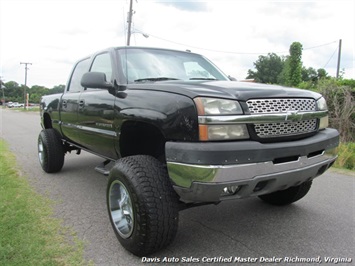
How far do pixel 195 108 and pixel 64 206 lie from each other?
2492 mm

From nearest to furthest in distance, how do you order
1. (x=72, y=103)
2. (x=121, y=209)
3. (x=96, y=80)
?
(x=121, y=209) → (x=96, y=80) → (x=72, y=103)

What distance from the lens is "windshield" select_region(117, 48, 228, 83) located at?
3539mm

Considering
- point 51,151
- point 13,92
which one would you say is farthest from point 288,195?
point 13,92

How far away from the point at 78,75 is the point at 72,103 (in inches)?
27.1

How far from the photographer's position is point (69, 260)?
8.89 feet

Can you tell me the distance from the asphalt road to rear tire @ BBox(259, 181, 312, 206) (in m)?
0.09

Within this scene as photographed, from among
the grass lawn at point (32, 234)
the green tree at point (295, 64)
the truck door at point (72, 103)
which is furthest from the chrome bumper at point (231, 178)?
the green tree at point (295, 64)

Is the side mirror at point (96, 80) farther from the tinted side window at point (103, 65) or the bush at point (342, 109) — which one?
the bush at point (342, 109)

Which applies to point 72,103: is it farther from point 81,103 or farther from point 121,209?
point 121,209

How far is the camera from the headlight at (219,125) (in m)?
2.37

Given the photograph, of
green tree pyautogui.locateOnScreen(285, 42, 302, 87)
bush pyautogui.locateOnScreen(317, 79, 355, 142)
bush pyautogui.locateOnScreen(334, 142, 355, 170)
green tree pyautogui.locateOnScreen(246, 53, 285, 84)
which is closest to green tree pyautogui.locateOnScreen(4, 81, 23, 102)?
green tree pyautogui.locateOnScreen(246, 53, 285, 84)

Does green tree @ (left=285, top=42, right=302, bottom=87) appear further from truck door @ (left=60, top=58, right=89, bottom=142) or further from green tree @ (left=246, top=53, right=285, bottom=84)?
green tree @ (left=246, top=53, right=285, bottom=84)

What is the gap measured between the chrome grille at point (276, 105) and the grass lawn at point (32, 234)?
185 centimetres

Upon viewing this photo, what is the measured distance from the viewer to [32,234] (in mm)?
3148
